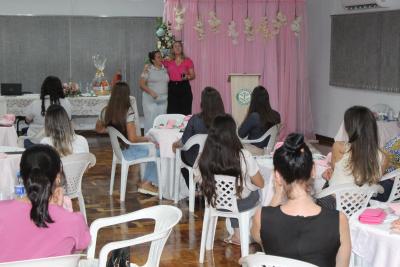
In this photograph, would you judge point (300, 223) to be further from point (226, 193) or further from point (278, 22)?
point (278, 22)

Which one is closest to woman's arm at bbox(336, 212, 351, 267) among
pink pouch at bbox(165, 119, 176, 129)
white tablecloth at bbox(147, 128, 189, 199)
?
white tablecloth at bbox(147, 128, 189, 199)

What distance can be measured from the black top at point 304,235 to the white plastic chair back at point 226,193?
2.01 m

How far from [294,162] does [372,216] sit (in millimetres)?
840

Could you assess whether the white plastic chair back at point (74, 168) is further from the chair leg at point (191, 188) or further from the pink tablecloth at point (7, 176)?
the chair leg at point (191, 188)

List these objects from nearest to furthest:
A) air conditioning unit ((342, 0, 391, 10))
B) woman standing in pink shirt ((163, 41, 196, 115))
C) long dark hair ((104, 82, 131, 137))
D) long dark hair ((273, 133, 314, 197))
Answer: long dark hair ((273, 133, 314, 197)), long dark hair ((104, 82, 131, 137)), air conditioning unit ((342, 0, 391, 10)), woman standing in pink shirt ((163, 41, 196, 115))

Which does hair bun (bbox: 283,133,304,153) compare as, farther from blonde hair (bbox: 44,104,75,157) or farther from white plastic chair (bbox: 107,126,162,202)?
white plastic chair (bbox: 107,126,162,202)

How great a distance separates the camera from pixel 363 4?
390 inches

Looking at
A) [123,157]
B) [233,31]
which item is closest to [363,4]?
[233,31]

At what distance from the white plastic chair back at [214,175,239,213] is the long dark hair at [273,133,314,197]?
6.44 feet

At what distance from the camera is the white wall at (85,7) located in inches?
465

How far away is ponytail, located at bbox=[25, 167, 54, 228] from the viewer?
9.56ft

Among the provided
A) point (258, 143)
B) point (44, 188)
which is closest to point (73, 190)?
point (258, 143)

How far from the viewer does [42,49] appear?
1195 centimetres

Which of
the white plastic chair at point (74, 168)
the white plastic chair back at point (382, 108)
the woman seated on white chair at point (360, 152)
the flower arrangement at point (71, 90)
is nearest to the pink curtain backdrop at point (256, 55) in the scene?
the flower arrangement at point (71, 90)
